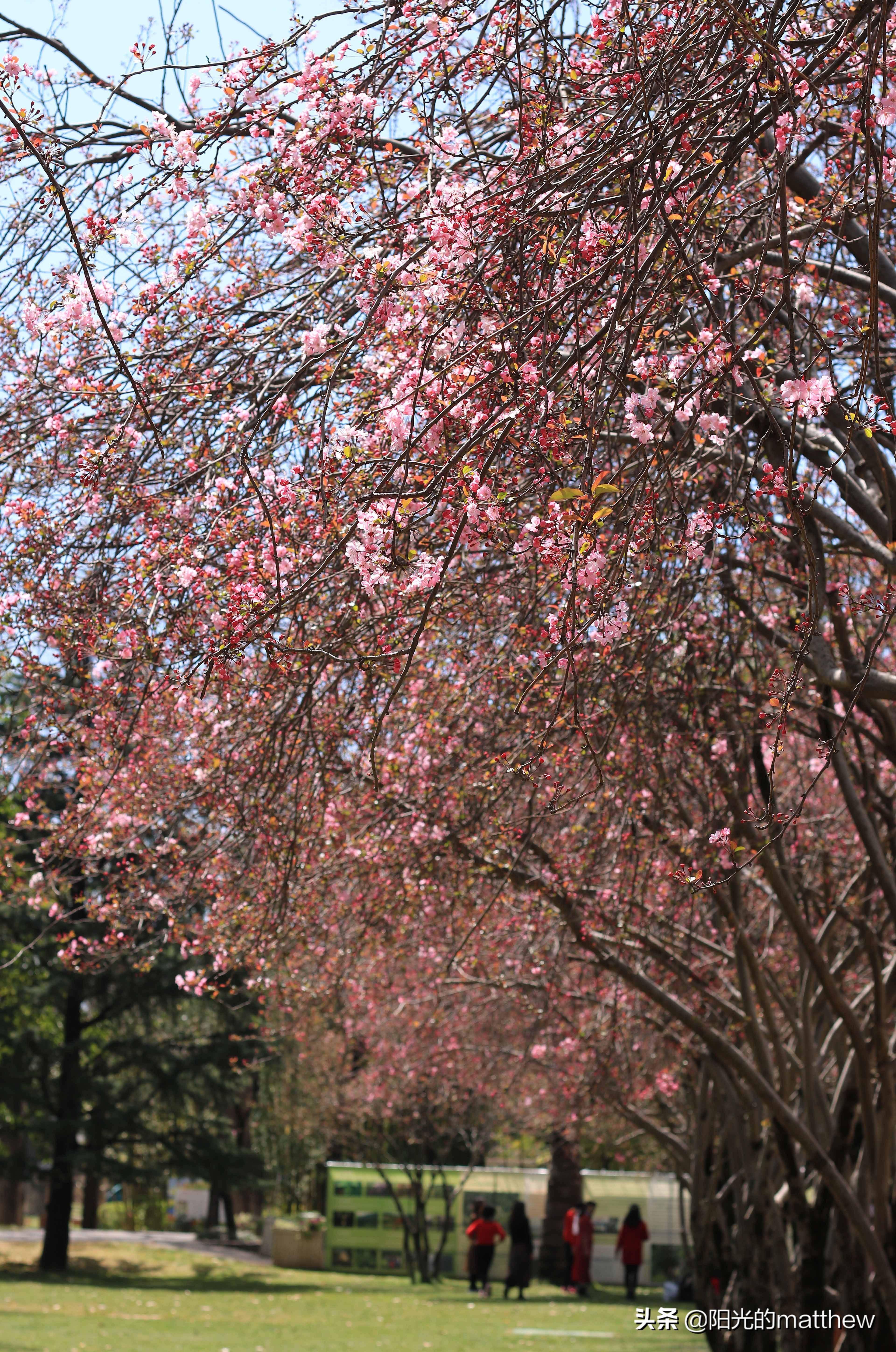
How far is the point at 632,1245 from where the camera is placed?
21.3 metres

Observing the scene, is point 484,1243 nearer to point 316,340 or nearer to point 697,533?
point 697,533

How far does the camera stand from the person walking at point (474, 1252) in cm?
2161

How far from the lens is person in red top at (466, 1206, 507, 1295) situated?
2130cm

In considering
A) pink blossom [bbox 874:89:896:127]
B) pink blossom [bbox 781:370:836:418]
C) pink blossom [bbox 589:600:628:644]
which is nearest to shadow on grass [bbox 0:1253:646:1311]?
pink blossom [bbox 589:600:628:644]

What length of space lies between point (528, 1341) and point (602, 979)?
474 cm

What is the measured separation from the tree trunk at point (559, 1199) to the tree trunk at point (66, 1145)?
7809 millimetres

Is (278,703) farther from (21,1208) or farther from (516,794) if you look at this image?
(21,1208)

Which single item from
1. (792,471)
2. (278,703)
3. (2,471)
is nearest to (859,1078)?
(278,703)

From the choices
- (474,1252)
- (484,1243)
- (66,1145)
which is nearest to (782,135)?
(484,1243)

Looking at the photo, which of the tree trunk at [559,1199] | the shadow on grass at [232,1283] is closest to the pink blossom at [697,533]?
the shadow on grass at [232,1283]

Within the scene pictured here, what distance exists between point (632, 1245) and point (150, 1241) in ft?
43.9

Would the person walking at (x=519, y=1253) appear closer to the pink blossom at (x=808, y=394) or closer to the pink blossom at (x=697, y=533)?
the pink blossom at (x=697, y=533)

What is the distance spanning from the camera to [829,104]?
5.95 m

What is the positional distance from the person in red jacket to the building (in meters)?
1.81
